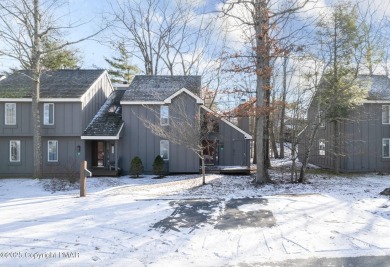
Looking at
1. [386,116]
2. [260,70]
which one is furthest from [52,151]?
[386,116]

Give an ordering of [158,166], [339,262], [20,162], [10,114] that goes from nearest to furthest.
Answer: [339,262] < [158,166] < [10,114] < [20,162]

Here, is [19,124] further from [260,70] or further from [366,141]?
[366,141]

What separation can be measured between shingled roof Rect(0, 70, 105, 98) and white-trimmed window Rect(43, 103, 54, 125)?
2.06 ft

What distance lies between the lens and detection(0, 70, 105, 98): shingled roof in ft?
61.1

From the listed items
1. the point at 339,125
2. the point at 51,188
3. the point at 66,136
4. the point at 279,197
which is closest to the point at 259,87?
the point at 279,197

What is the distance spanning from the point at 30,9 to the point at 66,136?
7.60 m

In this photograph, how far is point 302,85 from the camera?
14.8m

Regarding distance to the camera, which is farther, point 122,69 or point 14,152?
point 122,69

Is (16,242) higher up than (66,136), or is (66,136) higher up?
(66,136)

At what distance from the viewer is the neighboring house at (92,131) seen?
60.4 feet

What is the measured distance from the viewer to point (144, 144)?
1912 centimetres

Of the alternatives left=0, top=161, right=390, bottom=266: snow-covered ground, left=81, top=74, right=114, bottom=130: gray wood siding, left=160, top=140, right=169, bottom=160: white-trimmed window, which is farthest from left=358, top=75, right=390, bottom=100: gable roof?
left=81, top=74, right=114, bottom=130: gray wood siding

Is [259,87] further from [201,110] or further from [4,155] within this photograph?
[4,155]

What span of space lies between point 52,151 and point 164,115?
25.3 feet
